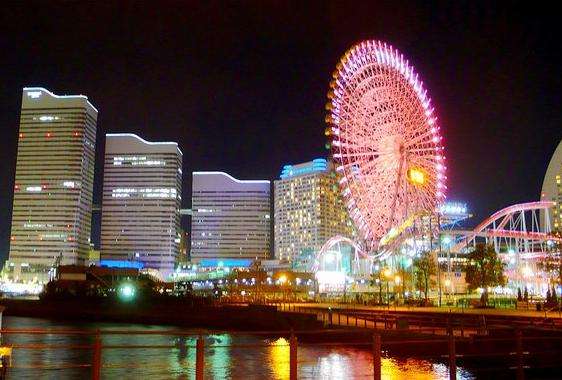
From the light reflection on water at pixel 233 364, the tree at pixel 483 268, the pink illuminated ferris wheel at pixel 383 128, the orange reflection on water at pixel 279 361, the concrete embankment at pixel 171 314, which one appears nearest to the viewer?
the light reflection on water at pixel 233 364

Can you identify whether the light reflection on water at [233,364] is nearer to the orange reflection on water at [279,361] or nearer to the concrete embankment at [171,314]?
the orange reflection on water at [279,361]

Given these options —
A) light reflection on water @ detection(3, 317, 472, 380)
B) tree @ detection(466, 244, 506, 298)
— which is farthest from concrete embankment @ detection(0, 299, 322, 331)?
A: tree @ detection(466, 244, 506, 298)

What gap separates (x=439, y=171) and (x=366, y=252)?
44251 mm

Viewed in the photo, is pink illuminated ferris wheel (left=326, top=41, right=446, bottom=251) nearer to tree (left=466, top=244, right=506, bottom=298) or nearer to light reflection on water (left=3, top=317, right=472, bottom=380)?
tree (left=466, top=244, right=506, bottom=298)

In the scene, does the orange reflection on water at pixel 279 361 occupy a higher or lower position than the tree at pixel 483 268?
lower

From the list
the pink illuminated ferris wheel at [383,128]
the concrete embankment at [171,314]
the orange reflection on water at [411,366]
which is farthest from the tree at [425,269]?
the orange reflection on water at [411,366]

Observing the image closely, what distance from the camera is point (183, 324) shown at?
7069cm

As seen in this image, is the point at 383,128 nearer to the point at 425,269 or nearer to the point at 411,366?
the point at 425,269

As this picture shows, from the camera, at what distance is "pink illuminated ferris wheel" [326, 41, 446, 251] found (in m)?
68.4

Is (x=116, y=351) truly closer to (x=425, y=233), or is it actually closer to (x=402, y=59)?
(x=402, y=59)

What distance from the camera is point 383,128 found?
7019cm

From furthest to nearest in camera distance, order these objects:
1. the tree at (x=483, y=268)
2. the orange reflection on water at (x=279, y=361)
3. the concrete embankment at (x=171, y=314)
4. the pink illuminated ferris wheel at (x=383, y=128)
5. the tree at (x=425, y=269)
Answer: the tree at (x=425, y=269), the tree at (x=483, y=268), the pink illuminated ferris wheel at (x=383, y=128), the concrete embankment at (x=171, y=314), the orange reflection on water at (x=279, y=361)

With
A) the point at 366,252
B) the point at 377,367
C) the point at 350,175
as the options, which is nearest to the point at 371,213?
the point at 350,175

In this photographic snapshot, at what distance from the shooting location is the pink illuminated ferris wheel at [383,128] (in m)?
68.4
